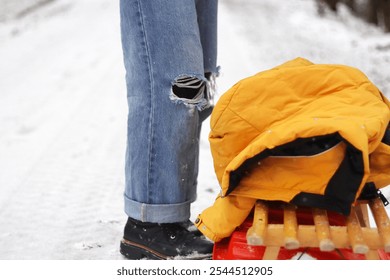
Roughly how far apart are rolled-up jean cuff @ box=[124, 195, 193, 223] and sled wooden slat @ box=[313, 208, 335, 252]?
530 millimetres

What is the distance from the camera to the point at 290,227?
1.34 m

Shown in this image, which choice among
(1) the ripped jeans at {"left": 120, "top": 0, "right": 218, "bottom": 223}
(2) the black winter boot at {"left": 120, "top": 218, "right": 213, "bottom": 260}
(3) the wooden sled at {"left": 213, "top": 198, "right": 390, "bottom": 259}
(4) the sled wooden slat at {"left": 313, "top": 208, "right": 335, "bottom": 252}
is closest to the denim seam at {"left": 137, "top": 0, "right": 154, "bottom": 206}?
(1) the ripped jeans at {"left": 120, "top": 0, "right": 218, "bottom": 223}

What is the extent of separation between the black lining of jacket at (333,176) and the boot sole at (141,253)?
0.46 m

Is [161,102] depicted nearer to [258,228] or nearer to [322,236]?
[258,228]

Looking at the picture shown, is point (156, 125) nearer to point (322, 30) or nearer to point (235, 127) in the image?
point (235, 127)

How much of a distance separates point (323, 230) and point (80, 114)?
318 centimetres

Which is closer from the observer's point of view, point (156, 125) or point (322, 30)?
point (156, 125)

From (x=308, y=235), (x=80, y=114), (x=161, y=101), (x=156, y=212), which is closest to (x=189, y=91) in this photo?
(x=161, y=101)

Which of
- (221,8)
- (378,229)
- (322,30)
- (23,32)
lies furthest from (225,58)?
(221,8)

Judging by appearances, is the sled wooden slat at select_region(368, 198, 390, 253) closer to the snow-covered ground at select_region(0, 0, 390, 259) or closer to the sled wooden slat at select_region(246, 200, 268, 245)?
the sled wooden slat at select_region(246, 200, 268, 245)

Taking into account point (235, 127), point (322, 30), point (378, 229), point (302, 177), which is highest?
point (235, 127)

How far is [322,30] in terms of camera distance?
9188 mm

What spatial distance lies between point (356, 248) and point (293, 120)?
0.39 m
